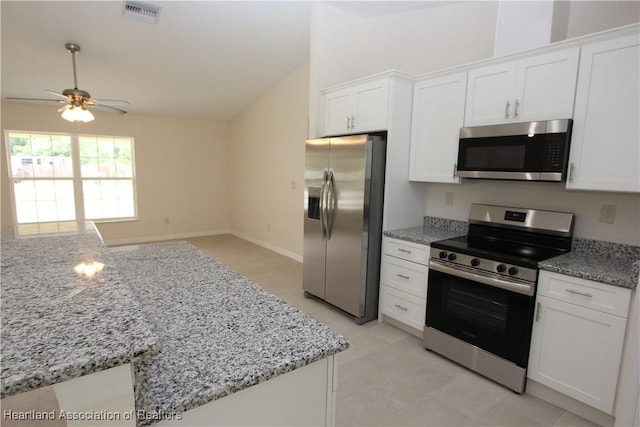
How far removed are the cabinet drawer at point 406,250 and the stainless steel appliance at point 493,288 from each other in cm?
10

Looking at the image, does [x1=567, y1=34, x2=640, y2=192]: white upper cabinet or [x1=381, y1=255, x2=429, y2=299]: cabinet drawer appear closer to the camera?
[x1=567, y1=34, x2=640, y2=192]: white upper cabinet

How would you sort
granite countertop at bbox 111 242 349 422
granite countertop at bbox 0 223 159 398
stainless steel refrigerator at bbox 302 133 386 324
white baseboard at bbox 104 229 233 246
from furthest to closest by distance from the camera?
white baseboard at bbox 104 229 233 246 < stainless steel refrigerator at bbox 302 133 386 324 < granite countertop at bbox 111 242 349 422 < granite countertop at bbox 0 223 159 398

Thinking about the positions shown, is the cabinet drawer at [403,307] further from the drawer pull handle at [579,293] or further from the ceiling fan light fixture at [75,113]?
the ceiling fan light fixture at [75,113]

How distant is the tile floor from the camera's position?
196 centimetres

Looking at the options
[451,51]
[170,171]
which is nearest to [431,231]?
[451,51]

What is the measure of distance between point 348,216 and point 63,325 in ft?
8.32

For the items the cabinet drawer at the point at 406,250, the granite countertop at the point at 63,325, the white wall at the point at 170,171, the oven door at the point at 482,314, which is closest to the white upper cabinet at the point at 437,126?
the cabinet drawer at the point at 406,250

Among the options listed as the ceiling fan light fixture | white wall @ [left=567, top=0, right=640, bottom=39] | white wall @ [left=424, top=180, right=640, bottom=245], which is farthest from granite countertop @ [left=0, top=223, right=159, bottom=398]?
white wall @ [left=567, top=0, right=640, bottom=39]

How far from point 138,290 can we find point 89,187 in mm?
5526

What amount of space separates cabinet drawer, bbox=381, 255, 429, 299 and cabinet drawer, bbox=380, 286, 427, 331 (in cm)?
5

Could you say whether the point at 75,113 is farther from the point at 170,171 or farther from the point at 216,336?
the point at 170,171

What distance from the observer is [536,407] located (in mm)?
2078

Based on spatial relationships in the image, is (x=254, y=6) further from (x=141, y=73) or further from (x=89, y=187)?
(x=89, y=187)

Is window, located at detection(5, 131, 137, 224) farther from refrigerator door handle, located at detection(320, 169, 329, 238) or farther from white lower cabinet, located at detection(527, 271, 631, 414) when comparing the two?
white lower cabinet, located at detection(527, 271, 631, 414)
